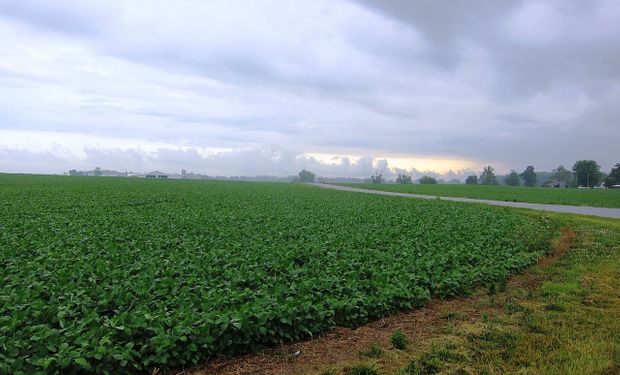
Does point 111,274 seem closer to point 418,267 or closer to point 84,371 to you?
point 84,371

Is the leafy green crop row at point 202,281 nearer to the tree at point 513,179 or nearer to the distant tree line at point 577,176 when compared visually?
the distant tree line at point 577,176

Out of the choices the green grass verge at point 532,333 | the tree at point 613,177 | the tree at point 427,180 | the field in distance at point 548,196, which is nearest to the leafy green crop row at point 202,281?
the green grass verge at point 532,333

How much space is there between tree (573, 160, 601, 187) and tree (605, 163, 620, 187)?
907 centimetres

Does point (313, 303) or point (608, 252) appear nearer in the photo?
point (313, 303)

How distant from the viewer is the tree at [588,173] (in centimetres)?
14062

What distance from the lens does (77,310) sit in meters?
6.30

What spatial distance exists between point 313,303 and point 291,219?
38.6 feet

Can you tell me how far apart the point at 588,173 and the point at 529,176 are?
142 ft

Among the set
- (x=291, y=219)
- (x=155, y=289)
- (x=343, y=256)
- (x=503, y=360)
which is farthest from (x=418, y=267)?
(x=291, y=219)

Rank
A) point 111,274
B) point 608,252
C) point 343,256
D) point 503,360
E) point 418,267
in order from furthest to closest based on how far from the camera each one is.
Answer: point 608,252, point 343,256, point 418,267, point 111,274, point 503,360

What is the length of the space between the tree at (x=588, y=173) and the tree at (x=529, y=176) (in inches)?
1536

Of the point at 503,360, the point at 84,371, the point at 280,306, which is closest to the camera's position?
the point at 84,371

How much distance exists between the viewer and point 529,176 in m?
184

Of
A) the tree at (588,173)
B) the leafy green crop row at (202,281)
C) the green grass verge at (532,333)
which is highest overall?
the tree at (588,173)
